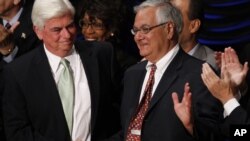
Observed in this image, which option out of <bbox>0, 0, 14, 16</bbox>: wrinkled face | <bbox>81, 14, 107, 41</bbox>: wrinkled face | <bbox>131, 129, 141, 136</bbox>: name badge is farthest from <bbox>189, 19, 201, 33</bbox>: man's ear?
<bbox>0, 0, 14, 16</bbox>: wrinkled face

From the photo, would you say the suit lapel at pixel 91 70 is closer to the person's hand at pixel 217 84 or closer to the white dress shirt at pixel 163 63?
the white dress shirt at pixel 163 63

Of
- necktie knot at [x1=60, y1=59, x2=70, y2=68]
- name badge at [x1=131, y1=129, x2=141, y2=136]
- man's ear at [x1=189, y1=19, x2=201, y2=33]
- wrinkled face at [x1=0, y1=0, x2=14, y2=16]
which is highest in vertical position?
necktie knot at [x1=60, y1=59, x2=70, y2=68]

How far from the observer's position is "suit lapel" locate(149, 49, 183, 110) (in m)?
4.30

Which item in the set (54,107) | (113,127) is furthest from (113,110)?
(54,107)

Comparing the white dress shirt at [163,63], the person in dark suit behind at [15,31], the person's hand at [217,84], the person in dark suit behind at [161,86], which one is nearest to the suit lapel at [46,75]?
the person in dark suit behind at [161,86]

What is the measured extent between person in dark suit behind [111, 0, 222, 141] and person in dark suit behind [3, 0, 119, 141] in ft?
0.77

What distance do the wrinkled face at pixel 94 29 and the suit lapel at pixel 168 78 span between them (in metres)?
1.17

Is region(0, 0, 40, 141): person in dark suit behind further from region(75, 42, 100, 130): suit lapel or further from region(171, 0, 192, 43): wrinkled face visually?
region(171, 0, 192, 43): wrinkled face

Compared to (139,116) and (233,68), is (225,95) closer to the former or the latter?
(233,68)

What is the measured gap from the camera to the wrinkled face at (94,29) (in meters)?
5.45

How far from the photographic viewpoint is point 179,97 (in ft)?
13.9

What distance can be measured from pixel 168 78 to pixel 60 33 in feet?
2.52

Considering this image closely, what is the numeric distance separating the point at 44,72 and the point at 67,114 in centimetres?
30

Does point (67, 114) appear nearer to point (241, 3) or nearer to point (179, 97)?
point (179, 97)
